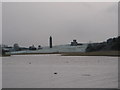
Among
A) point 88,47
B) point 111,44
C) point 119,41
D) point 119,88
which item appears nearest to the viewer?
point 119,88

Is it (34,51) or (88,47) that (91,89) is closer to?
(88,47)

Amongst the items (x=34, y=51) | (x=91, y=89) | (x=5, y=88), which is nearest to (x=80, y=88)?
(x=91, y=89)

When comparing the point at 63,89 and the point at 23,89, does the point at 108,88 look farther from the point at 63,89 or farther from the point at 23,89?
the point at 23,89

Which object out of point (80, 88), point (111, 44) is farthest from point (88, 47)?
point (80, 88)

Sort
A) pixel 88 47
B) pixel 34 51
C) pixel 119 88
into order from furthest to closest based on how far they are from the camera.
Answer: pixel 34 51
pixel 88 47
pixel 119 88

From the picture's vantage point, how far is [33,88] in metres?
8.91

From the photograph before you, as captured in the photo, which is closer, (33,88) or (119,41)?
(33,88)

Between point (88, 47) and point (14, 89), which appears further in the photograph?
point (88, 47)

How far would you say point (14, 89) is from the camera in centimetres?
873

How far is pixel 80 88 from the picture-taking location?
29.0 feet

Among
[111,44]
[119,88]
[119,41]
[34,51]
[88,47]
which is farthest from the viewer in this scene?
[34,51]

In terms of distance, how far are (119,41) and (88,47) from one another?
23693mm

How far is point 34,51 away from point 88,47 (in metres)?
18.9

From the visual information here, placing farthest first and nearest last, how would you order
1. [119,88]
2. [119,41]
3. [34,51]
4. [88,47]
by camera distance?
[34,51] → [88,47] → [119,41] → [119,88]
